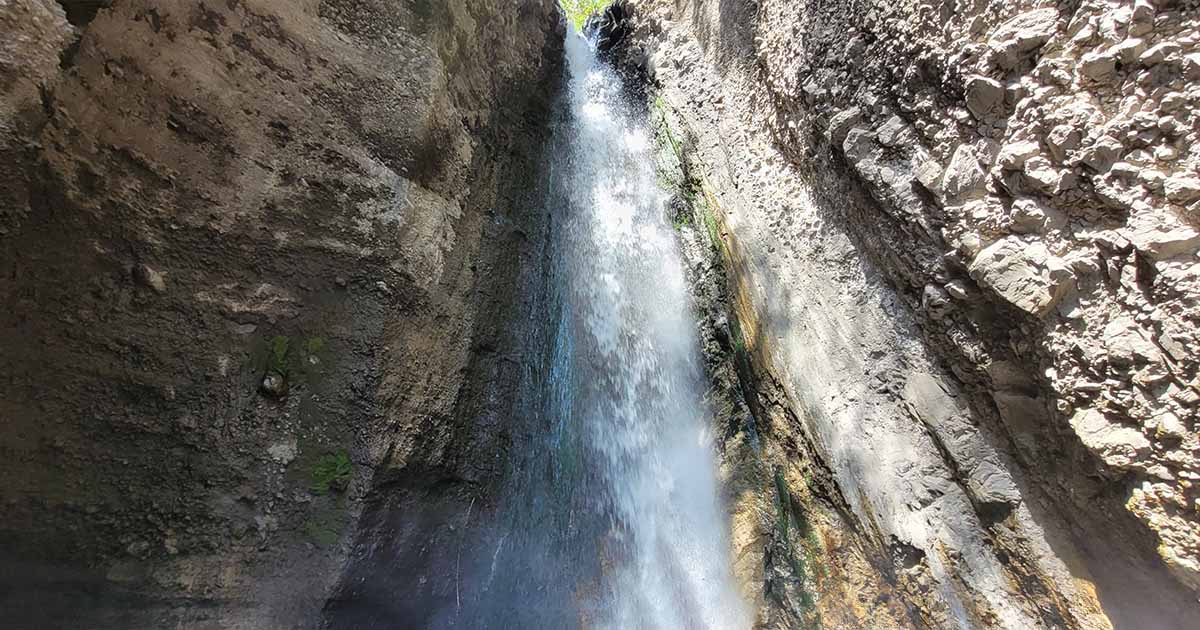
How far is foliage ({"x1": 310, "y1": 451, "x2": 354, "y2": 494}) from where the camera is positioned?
3113 millimetres

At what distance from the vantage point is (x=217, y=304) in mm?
2912

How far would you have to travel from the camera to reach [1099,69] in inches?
85.6

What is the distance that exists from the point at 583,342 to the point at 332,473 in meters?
2.49

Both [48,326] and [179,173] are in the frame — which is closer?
[48,326]

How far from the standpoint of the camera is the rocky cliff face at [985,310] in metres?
2.02

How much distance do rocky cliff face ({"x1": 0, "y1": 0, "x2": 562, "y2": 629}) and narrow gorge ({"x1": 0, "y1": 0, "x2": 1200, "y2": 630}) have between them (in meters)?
0.02

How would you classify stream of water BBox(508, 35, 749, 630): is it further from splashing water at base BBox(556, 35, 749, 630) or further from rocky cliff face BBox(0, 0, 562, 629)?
rocky cliff face BBox(0, 0, 562, 629)

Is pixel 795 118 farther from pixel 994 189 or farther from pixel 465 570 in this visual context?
pixel 465 570

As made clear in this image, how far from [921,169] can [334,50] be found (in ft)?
12.1

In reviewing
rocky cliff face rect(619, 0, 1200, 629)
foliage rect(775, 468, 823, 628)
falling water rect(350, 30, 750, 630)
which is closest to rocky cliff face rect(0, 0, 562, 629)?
falling water rect(350, 30, 750, 630)

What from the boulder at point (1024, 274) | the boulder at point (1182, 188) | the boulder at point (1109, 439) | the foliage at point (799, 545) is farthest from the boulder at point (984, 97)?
the foliage at point (799, 545)

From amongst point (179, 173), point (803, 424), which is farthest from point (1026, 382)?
point (179, 173)

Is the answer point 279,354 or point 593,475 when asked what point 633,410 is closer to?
point 593,475

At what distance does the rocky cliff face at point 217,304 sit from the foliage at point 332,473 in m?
0.01
